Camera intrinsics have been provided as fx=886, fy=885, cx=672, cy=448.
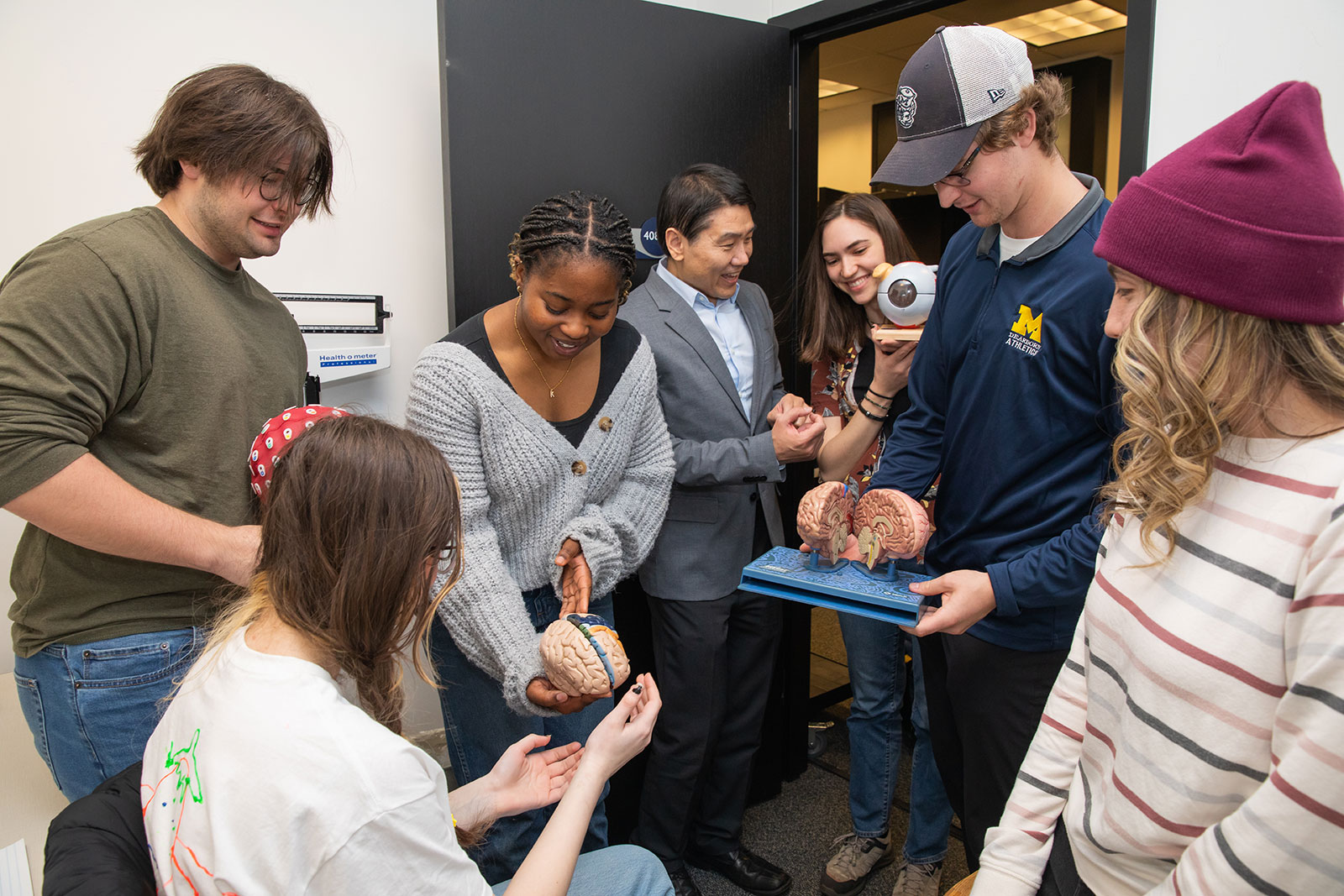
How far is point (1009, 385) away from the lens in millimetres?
1613

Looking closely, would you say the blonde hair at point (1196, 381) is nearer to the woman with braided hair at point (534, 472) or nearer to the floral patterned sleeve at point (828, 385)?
the woman with braided hair at point (534, 472)

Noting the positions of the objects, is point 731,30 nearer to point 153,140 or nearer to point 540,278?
point 540,278

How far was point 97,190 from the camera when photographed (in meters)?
2.25

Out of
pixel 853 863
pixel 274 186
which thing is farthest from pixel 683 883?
pixel 274 186

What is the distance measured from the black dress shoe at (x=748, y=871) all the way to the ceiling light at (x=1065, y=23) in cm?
436

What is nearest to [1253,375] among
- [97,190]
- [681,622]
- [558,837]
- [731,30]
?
[558,837]

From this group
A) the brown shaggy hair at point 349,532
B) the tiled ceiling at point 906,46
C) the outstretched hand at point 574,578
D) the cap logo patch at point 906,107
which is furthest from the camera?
the tiled ceiling at point 906,46

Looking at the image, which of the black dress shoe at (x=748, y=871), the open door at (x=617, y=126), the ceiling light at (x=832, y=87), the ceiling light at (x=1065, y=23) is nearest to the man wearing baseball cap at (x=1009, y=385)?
the black dress shoe at (x=748, y=871)

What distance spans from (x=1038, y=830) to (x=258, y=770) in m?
0.98

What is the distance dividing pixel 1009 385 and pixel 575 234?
875 mm

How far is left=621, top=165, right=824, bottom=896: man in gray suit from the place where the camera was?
227 cm

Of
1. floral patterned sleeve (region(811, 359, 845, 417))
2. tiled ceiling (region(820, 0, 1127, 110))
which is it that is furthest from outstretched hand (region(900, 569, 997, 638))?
tiled ceiling (region(820, 0, 1127, 110))

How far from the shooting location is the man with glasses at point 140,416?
1.29 m

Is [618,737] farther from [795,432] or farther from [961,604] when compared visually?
[795,432]
